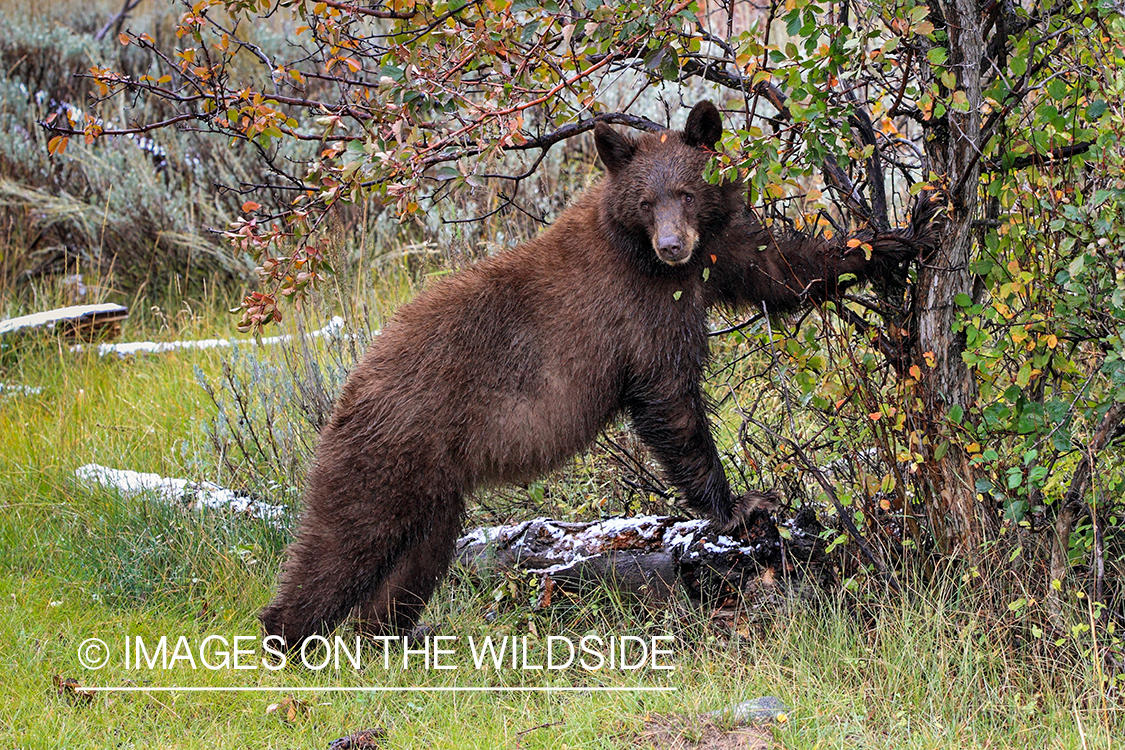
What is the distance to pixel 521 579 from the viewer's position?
491 cm

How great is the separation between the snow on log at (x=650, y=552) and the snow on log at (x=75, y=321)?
4.24 meters

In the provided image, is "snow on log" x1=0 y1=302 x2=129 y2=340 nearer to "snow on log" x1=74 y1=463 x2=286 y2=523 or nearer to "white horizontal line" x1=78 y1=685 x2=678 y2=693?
"snow on log" x1=74 y1=463 x2=286 y2=523

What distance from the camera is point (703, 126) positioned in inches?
168

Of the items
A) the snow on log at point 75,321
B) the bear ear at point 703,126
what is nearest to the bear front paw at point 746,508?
the bear ear at point 703,126

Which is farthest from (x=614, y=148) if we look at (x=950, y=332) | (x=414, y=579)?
(x=414, y=579)

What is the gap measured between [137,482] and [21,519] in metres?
0.64

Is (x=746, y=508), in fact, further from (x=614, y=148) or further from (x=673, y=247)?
(x=614, y=148)

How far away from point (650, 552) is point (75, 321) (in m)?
5.08

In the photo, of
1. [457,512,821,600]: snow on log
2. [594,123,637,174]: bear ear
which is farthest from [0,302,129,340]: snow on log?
[594,123,637,174]: bear ear

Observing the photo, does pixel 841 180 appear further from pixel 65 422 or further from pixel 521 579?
pixel 65 422

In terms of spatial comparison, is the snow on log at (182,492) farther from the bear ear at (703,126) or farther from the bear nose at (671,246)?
the bear ear at (703,126)

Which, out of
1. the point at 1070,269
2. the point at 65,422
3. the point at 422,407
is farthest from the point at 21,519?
the point at 1070,269

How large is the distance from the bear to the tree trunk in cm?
32

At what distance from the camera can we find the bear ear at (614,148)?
4323mm
